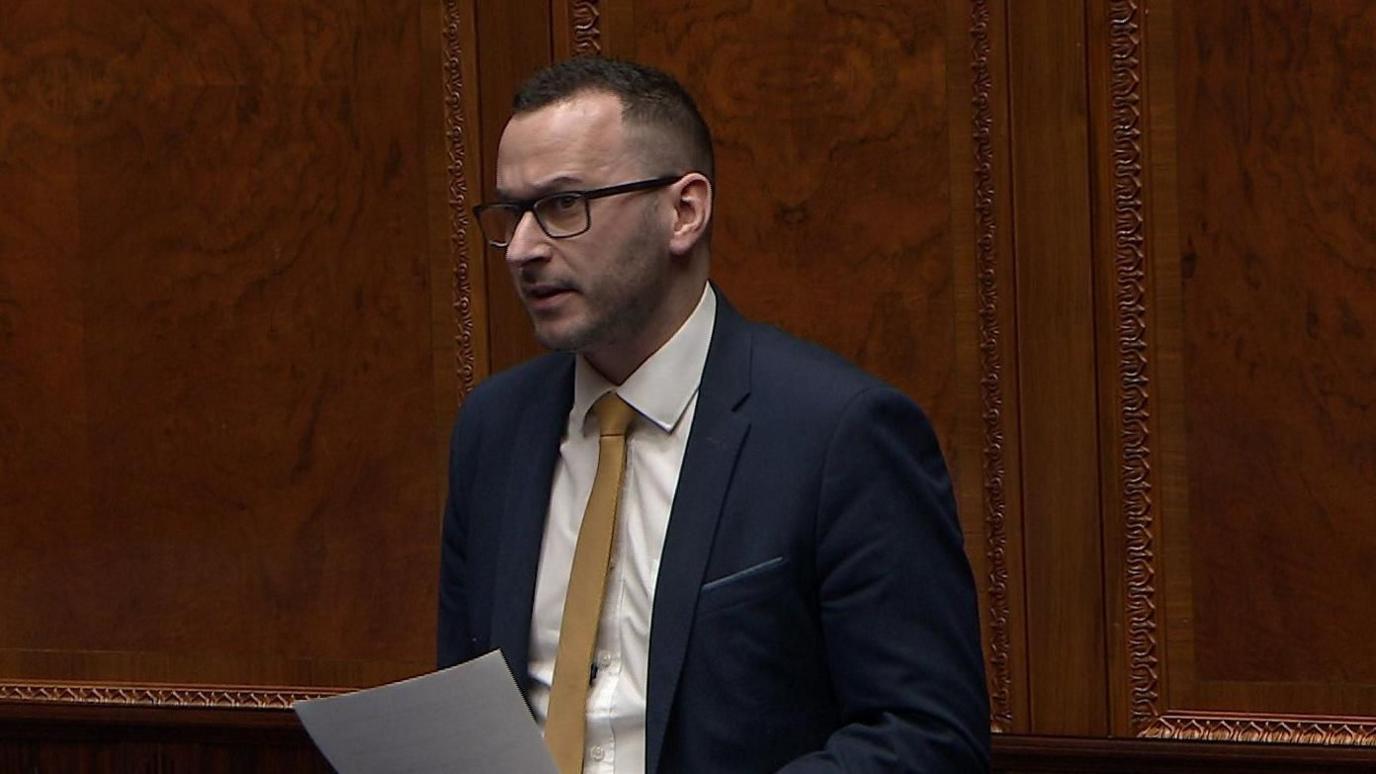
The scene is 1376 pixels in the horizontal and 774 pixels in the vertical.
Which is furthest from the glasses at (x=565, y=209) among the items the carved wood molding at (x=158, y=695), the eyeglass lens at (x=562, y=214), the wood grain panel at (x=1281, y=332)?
the carved wood molding at (x=158, y=695)

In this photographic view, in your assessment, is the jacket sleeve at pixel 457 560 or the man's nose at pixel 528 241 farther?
the jacket sleeve at pixel 457 560

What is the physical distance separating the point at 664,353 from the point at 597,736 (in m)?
0.45

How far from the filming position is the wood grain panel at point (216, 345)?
12.7 ft

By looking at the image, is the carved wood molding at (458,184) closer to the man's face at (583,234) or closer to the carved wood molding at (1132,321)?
the carved wood molding at (1132,321)

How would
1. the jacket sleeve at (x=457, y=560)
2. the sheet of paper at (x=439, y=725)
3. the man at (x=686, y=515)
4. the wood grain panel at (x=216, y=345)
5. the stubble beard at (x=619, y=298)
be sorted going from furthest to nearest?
A: 1. the wood grain panel at (x=216, y=345)
2. the jacket sleeve at (x=457, y=560)
3. the stubble beard at (x=619, y=298)
4. the man at (x=686, y=515)
5. the sheet of paper at (x=439, y=725)

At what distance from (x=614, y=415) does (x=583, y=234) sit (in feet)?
0.75

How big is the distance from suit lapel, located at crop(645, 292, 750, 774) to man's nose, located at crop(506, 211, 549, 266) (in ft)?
0.78

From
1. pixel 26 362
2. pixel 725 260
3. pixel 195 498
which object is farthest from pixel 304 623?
pixel 725 260

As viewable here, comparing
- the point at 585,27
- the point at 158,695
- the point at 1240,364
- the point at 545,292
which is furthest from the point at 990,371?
the point at 158,695

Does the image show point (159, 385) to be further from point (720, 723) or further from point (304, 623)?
point (720, 723)

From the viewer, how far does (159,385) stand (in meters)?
4.03

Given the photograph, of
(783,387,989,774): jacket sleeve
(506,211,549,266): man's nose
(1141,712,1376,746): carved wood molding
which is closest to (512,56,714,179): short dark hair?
(506,211,549,266): man's nose

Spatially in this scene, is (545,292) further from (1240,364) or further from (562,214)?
(1240,364)

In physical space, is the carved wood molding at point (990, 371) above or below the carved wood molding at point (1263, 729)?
above
